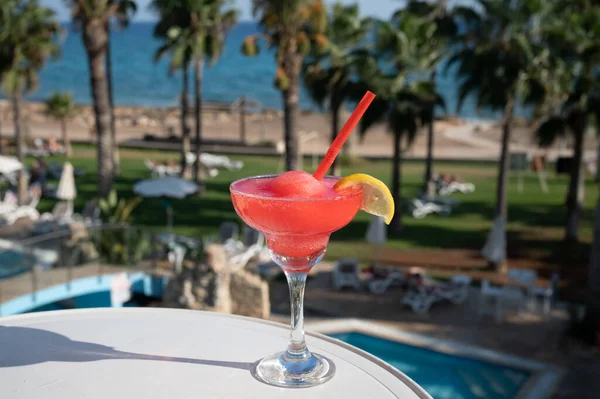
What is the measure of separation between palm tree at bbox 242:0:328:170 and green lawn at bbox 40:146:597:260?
3670mm

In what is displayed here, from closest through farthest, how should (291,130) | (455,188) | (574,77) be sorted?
1. (574,77)
2. (291,130)
3. (455,188)

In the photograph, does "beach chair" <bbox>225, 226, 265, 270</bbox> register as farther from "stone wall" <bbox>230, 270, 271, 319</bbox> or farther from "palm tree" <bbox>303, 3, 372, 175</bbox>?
"palm tree" <bbox>303, 3, 372, 175</bbox>

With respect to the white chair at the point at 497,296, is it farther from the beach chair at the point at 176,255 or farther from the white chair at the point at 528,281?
the beach chair at the point at 176,255

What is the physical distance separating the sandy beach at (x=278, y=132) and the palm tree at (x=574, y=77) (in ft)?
66.9

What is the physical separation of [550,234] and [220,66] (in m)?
113

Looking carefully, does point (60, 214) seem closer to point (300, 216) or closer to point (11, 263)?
point (11, 263)

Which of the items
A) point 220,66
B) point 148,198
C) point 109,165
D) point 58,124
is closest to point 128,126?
point 58,124

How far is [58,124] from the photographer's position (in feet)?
177

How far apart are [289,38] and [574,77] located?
6.98m

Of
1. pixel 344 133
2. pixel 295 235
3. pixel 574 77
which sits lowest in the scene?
pixel 295 235

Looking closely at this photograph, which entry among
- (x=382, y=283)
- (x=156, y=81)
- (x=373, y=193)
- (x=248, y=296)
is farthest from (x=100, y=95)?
(x=156, y=81)

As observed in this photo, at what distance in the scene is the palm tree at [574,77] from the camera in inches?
612

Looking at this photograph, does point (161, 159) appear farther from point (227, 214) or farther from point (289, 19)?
point (289, 19)

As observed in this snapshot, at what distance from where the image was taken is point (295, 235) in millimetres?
2029
